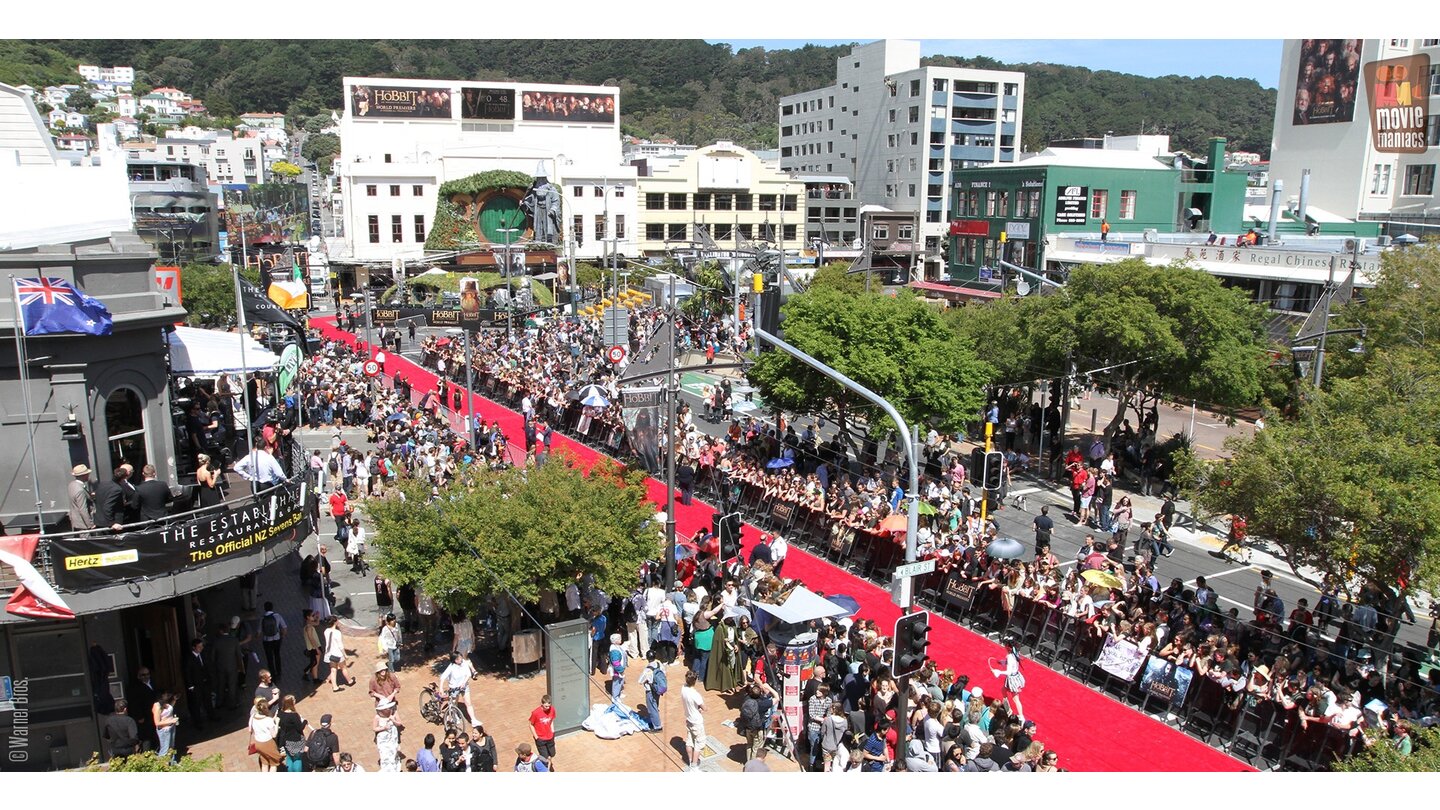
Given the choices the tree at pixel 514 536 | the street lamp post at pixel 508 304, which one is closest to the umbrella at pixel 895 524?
the tree at pixel 514 536

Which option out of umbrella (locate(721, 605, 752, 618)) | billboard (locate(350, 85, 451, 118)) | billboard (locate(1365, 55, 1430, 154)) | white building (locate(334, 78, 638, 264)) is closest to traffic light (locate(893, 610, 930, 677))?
umbrella (locate(721, 605, 752, 618))

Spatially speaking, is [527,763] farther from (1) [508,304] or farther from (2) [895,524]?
(1) [508,304]

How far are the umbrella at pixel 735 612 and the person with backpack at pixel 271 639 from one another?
7618 millimetres

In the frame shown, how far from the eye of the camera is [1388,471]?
16.2 metres

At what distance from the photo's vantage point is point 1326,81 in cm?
5834

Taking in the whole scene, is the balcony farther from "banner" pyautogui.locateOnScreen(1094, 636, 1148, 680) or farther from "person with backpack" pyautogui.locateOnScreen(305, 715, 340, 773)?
"banner" pyautogui.locateOnScreen(1094, 636, 1148, 680)

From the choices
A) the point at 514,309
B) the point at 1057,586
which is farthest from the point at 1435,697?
the point at 514,309

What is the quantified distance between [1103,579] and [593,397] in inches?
715

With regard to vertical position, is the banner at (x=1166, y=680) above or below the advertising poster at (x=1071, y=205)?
below

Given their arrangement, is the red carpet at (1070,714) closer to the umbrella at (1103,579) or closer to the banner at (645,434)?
the umbrella at (1103,579)

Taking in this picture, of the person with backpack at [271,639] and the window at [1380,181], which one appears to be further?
the window at [1380,181]

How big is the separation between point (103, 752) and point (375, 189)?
220ft

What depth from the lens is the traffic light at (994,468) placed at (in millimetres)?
22312

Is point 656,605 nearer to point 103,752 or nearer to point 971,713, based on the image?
point 971,713
